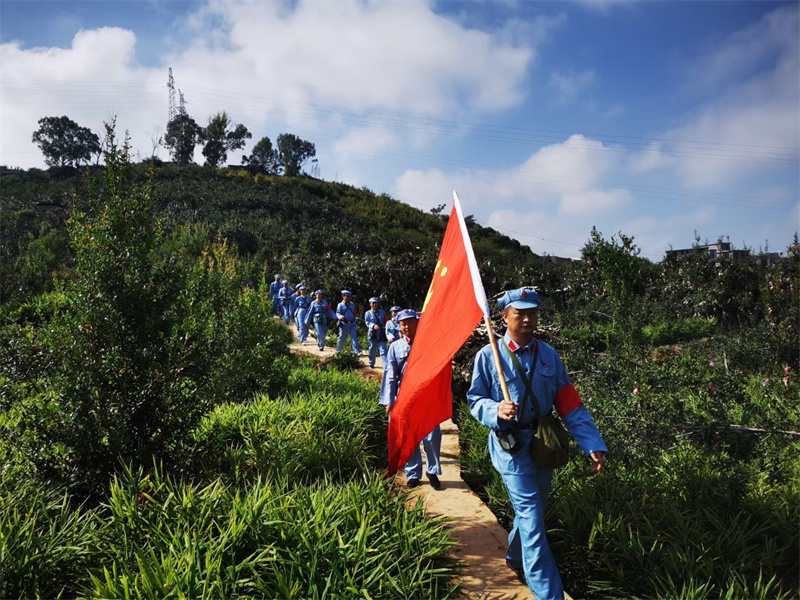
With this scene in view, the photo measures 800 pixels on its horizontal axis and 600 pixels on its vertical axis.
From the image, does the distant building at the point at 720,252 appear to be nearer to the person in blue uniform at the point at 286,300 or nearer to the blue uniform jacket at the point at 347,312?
the blue uniform jacket at the point at 347,312

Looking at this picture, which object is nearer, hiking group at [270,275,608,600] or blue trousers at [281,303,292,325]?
hiking group at [270,275,608,600]

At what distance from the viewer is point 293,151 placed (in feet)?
228

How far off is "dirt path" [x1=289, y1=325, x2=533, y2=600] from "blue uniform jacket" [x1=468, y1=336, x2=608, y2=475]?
Answer: 0.78m

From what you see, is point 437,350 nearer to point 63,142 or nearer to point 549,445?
point 549,445

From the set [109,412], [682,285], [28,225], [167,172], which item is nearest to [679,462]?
[109,412]

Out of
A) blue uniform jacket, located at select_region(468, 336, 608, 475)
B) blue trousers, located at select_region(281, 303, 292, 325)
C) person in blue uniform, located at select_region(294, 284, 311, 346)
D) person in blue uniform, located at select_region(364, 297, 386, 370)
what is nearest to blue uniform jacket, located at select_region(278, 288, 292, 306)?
blue trousers, located at select_region(281, 303, 292, 325)

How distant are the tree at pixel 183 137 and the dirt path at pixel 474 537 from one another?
59.9m

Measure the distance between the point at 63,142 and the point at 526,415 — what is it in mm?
63355

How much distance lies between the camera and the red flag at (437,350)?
3715mm

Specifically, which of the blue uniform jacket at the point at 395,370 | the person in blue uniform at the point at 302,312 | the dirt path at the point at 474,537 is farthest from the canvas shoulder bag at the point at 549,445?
the person in blue uniform at the point at 302,312

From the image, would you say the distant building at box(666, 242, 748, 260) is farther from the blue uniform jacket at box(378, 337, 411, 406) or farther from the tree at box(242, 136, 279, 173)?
the tree at box(242, 136, 279, 173)

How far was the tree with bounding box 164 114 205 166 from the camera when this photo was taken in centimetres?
5947

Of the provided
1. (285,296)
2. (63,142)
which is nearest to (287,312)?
(285,296)

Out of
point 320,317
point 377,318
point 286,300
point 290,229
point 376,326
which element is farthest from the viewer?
point 290,229
